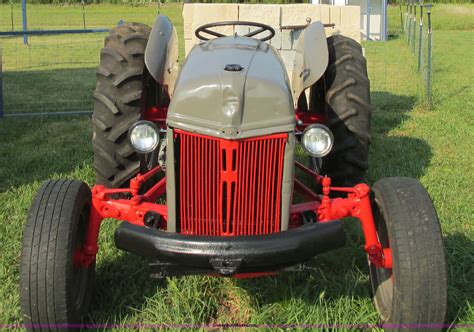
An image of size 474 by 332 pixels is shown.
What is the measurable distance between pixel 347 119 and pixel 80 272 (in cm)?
214

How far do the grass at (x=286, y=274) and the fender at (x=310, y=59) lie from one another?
1161 mm

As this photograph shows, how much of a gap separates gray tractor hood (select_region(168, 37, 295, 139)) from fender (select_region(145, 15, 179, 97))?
107 centimetres

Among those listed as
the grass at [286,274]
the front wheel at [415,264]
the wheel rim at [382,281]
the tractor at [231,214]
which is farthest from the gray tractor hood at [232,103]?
the grass at [286,274]

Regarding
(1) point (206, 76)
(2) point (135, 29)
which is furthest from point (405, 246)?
(2) point (135, 29)

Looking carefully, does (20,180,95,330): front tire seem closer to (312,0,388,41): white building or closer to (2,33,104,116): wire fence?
(2,33,104,116): wire fence

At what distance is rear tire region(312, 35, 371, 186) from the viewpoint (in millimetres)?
4168

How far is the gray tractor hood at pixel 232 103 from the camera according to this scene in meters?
2.79

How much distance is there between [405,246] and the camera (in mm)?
2783

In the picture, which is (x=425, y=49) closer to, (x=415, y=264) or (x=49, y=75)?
(x=49, y=75)

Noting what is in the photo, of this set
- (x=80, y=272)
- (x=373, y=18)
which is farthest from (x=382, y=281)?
(x=373, y=18)

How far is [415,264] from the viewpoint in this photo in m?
2.73

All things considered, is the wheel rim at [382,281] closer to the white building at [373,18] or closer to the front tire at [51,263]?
the front tire at [51,263]

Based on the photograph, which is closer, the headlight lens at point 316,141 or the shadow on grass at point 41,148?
the headlight lens at point 316,141

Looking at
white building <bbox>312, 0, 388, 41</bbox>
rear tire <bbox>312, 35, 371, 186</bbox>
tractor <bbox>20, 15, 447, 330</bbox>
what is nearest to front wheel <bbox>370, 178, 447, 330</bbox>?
tractor <bbox>20, 15, 447, 330</bbox>
